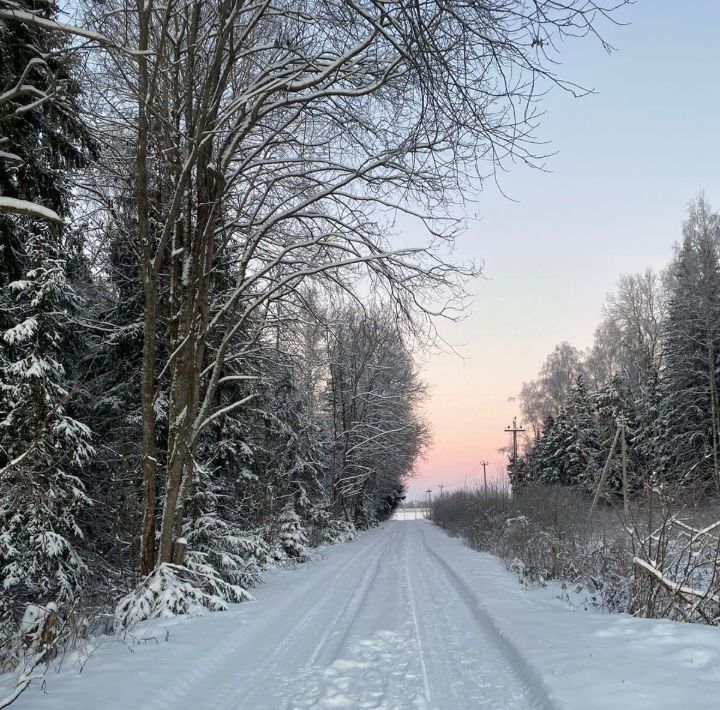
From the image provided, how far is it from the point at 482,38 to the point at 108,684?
5603mm

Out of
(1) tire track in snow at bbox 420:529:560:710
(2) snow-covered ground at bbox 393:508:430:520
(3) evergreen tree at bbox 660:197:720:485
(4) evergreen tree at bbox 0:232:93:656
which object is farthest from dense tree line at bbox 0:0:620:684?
(2) snow-covered ground at bbox 393:508:430:520

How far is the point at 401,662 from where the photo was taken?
5.21m

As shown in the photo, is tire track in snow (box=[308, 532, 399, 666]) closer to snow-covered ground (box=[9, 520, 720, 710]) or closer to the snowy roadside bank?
snow-covered ground (box=[9, 520, 720, 710])

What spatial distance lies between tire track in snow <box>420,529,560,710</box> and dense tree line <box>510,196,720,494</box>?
2.60 m

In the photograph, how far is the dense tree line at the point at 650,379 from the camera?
25781 mm

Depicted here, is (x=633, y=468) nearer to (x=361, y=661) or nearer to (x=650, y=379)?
(x=361, y=661)

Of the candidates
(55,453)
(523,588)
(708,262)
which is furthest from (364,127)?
(708,262)

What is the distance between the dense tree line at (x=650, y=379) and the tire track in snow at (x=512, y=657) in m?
2.60

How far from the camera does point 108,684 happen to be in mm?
4270

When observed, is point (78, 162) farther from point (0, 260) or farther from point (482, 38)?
Answer: point (482, 38)

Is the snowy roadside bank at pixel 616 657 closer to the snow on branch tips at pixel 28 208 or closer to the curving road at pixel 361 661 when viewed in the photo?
the curving road at pixel 361 661

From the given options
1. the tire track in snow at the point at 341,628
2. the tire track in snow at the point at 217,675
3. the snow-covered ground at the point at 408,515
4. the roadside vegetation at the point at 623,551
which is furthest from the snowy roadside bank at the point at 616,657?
the snow-covered ground at the point at 408,515

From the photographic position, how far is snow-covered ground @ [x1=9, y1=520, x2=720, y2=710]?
3949 mm

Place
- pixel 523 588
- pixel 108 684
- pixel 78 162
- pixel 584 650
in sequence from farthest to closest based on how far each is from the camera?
pixel 523 588
pixel 78 162
pixel 584 650
pixel 108 684
